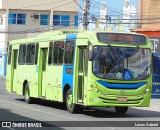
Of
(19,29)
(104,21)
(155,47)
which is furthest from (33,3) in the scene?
(155,47)

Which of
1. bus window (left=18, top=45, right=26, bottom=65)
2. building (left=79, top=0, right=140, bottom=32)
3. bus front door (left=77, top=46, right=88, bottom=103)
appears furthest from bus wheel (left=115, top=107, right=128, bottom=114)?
building (left=79, top=0, right=140, bottom=32)

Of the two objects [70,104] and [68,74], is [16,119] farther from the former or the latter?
[68,74]

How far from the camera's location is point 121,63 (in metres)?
20.4

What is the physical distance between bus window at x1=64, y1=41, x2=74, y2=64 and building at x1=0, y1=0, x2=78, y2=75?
51716mm

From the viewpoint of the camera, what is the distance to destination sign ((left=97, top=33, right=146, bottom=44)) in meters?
20.5

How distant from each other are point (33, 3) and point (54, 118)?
57740mm

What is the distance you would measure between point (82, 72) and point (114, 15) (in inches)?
1188

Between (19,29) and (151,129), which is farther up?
(19,29)

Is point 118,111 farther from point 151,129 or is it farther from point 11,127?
point 11,127

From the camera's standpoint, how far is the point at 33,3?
75625 mm

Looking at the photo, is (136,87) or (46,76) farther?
(46,76)

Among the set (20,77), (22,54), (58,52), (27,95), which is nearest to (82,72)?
(58,52)

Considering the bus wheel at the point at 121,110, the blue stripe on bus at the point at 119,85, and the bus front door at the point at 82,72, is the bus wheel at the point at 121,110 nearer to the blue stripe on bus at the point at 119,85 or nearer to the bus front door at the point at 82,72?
the blue stripe on bus at the point at 119,85

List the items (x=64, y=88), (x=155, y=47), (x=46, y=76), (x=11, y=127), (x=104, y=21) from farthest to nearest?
1. (x=104, y=21)
2. (x=155, y=47)
3. (x=46, y=76)
4. (x=64, y=88)
5. (x=11, y=127)
